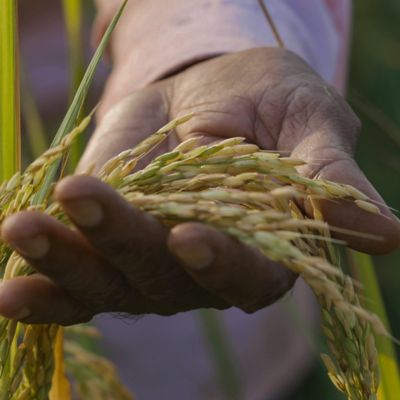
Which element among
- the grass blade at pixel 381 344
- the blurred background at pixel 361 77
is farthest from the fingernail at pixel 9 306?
the blurred background at pixel 361 77

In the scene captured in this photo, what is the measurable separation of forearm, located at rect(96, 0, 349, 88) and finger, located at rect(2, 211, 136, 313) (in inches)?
21.9

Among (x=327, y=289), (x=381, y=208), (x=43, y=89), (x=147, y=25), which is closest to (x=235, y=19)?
(x=147, y=25)

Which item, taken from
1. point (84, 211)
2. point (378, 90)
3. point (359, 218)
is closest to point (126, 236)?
point (84, 211)

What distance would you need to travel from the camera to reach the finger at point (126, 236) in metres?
0.75

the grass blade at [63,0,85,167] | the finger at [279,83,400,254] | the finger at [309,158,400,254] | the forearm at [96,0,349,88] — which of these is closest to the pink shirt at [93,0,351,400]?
the forearm at [96,0,349,88]

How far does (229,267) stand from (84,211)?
5.4 inches

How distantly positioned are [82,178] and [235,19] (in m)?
0.79

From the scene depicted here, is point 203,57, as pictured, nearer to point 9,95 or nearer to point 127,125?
point 127,125

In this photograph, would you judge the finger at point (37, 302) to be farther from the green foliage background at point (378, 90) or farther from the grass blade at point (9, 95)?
the green foliage background at point (378, 90)

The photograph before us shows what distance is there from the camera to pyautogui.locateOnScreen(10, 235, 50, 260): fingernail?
2.53 ft

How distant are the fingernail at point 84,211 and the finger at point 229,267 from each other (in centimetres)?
6

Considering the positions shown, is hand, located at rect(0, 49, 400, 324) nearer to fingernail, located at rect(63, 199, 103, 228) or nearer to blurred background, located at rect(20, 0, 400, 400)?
fingernail, located at rect(63, 199, 103, 228)

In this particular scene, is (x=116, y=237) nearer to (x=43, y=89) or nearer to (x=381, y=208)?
(x=381, y=208)

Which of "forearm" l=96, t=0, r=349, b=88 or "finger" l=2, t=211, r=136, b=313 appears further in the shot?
"forearm" l=96, t=0, r=349, b=88
